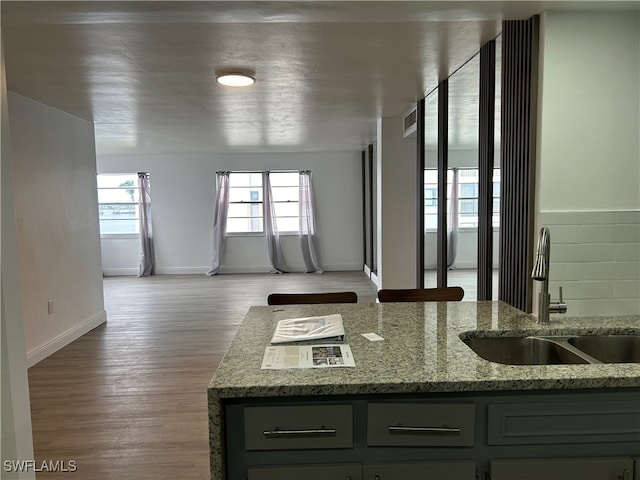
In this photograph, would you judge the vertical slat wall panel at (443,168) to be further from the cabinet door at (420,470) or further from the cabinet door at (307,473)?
the cabinet door at (307,473)

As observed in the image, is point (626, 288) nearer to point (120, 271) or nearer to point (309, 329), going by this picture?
point (309, 329)

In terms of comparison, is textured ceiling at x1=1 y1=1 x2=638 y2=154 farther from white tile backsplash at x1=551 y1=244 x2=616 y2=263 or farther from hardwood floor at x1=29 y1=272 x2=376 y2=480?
hardwood floor at x1=29 y1=272 x2=376 y2=480

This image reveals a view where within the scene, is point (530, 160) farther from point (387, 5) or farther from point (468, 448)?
point (468, 448)

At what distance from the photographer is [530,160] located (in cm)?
186

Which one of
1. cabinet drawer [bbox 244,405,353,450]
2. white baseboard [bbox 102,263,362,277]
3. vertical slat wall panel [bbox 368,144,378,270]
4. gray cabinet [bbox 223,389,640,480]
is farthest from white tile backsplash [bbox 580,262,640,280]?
white baseboard [bbox 102,263,362,277]

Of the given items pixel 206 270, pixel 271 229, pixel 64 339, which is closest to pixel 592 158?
pixel 64 339

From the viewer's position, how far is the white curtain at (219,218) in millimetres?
8297

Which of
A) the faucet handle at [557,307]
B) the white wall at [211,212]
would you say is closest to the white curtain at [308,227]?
the white wall at [211,212]

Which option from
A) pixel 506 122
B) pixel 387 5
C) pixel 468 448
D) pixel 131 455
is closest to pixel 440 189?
pixel 506 122

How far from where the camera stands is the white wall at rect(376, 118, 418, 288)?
191 inches

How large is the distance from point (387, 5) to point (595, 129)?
991mm

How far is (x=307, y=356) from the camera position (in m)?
1.39

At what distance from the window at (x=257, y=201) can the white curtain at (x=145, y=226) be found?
1501 millimetres

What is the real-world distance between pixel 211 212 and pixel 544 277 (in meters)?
7.50
